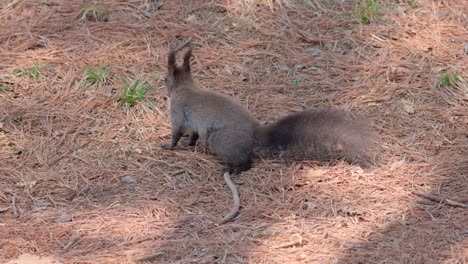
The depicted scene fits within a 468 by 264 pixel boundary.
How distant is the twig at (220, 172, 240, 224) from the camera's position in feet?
15.4

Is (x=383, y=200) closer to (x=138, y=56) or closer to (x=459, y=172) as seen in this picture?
(x=459, y=172)

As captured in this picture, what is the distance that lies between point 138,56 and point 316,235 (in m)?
2.94

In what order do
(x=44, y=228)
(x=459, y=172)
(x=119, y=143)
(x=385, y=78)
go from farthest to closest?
1. (x=385, y=78)
2. (x=119, y=143)
3. (x=459, y=172)
4. (x=44, y=228)

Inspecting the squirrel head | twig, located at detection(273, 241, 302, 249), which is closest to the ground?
twig, located at detection(273, 241, 302, 249)

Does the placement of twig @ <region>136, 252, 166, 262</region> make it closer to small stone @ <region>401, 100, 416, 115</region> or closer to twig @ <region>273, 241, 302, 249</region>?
twig @ <region>273, 241, 302, 249</region>

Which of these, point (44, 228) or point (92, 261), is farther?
point (44, 228)

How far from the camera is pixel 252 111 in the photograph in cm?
605

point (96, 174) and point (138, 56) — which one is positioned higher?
point (138, 56)

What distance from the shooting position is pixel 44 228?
471cm

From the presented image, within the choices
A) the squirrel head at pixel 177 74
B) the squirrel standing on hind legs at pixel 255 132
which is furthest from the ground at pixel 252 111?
the squirrel head at pixel 177 74

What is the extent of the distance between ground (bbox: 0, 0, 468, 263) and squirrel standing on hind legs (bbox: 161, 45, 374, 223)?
0.13 meters

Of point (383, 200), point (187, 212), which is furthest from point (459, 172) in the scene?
point (187, 212)

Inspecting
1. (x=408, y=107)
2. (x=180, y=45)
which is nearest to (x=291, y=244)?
(x=408, y=107)

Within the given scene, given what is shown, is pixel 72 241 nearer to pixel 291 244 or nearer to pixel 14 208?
pixel 14 208
